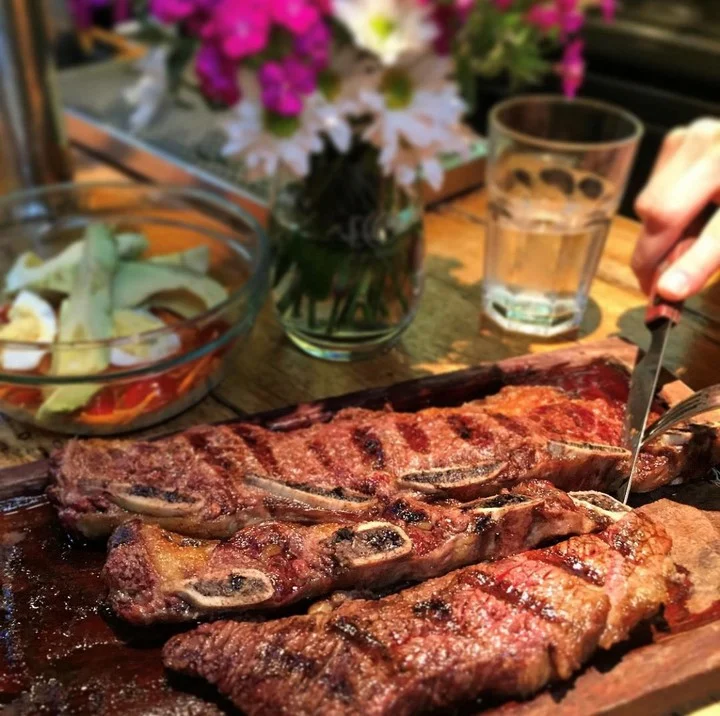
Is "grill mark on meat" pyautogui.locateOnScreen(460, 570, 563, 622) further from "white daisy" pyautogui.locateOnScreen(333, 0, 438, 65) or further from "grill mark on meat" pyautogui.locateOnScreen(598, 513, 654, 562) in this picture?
"white daisy" pyautogui.locateOnScreen(333, 0, 438, 65)

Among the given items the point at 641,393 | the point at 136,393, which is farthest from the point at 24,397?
the point at 641,393

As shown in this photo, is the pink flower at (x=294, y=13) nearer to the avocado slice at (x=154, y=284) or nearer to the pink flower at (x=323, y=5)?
the pink flower at (x=323, y=5)

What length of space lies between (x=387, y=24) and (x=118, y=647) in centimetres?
116

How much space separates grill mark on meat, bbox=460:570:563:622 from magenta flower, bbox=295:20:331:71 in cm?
96

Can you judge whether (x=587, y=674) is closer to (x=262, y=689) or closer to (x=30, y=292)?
(x=262, y=689)

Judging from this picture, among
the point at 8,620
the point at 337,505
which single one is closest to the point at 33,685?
the point at 8,620

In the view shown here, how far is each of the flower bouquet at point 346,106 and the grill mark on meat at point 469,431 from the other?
1.55ft

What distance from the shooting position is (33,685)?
126 centimetres

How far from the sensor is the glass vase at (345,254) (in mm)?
1873

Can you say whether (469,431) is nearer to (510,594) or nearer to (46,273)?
(510,594)

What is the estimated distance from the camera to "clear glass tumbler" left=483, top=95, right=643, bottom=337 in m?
2.17

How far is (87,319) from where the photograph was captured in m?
1.99

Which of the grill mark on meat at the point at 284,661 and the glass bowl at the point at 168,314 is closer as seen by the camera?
the grill mark on meat at the point at 284,661

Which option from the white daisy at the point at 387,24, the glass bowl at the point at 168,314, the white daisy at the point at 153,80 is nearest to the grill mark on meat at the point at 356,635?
the glass bowl at the point at 168,314
